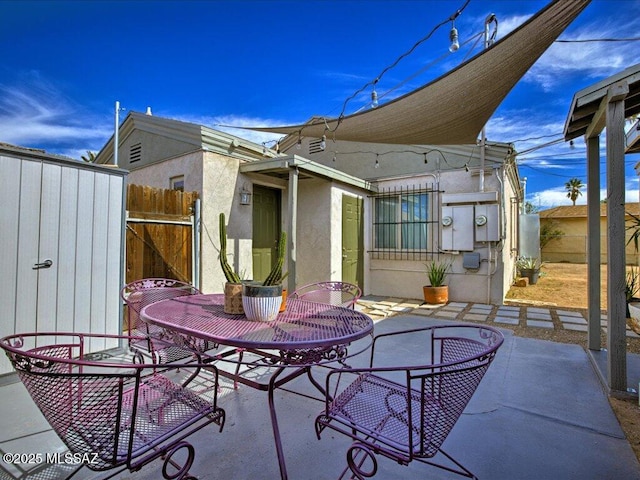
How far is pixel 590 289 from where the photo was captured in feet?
11.9

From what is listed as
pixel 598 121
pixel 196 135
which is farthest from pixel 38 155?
pixel 598 121

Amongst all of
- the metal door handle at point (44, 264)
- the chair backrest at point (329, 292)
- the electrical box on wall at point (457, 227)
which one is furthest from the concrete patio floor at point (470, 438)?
the electrical box on wall at point (457, 227)

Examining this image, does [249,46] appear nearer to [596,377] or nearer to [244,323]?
[244,323]

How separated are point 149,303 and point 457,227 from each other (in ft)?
18.6

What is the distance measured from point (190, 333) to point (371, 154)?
709 cm

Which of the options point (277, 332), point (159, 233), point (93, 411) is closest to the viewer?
point (93, 411)

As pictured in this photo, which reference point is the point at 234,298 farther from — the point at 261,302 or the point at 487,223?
the point at 487,223

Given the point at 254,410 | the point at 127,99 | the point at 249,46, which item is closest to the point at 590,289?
the point at 254,410

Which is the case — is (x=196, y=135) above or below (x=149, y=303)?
above

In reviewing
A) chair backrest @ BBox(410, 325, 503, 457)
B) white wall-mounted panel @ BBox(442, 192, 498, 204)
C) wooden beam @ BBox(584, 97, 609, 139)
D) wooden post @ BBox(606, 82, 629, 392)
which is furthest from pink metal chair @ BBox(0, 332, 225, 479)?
white wall-mounted panel @ BBox(442, 192, 498, 204)

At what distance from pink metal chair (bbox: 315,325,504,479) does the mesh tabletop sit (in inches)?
9.0

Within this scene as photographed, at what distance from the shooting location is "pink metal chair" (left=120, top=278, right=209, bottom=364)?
253 centimetres

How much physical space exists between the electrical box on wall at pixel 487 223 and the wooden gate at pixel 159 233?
16.7ft

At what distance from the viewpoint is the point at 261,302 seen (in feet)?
6.72
